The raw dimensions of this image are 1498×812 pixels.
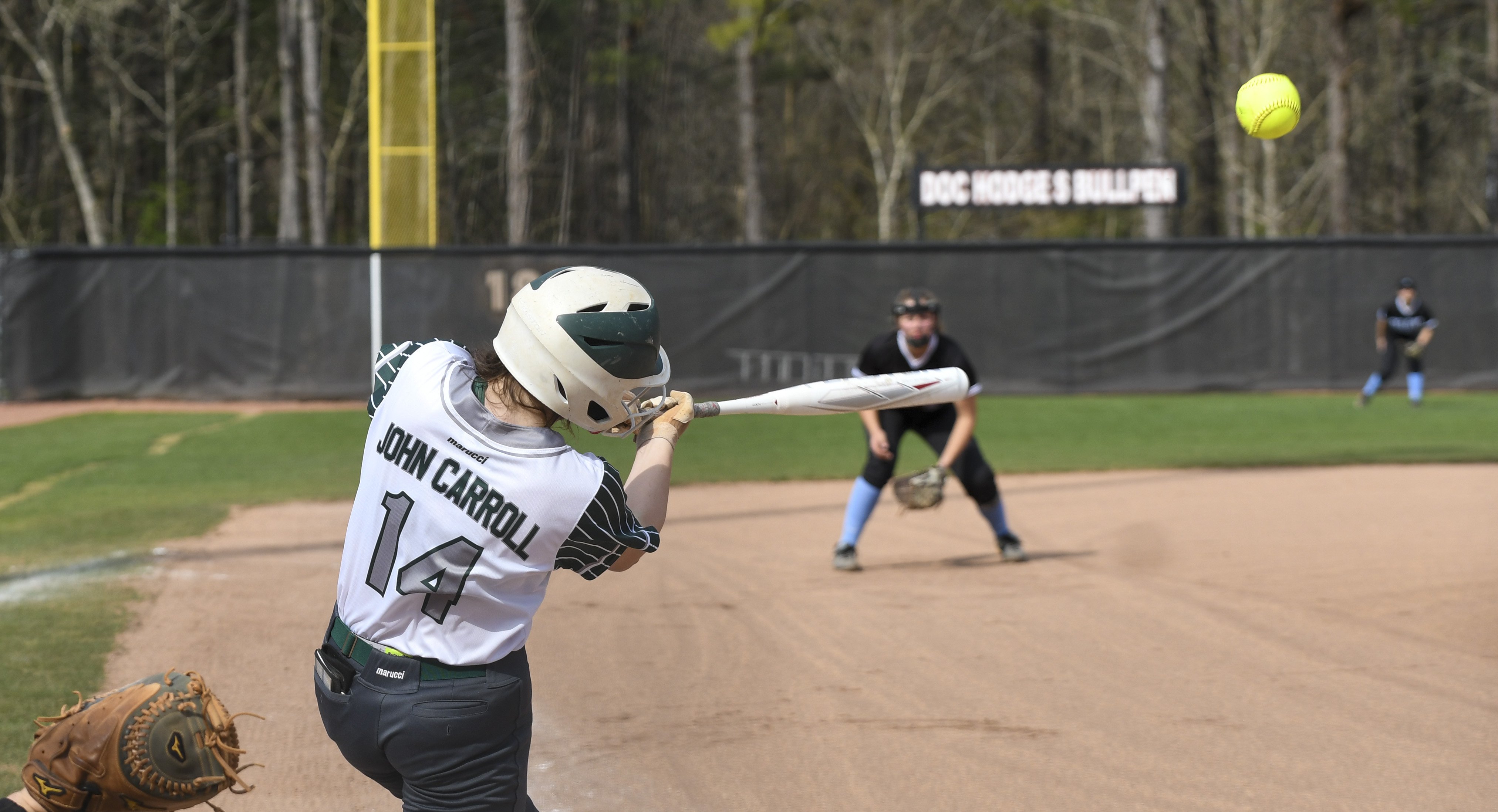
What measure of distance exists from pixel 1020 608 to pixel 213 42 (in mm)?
48819

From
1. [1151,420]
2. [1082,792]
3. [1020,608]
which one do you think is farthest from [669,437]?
[1151,420]

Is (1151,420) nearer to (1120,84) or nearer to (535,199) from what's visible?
(535,199)

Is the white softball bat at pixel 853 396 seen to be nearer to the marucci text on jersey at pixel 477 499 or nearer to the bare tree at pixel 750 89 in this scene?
the marucci text on jersey at pixel 477 499

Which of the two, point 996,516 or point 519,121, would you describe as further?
point 519,121

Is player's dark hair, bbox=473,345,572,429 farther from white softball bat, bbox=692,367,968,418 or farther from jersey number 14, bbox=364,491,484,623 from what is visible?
white softball bat, bbox=692,367,968,418

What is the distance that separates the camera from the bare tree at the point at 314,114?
31.8m

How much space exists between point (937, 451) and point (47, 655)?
524 centimetres

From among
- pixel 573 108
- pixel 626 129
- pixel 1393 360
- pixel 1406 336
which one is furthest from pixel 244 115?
pixel 1406 336

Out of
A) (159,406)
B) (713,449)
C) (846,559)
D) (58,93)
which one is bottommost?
(846,559)

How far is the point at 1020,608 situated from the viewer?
7.48m

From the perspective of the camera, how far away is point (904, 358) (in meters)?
8.28

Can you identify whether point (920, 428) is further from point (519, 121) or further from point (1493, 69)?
point (1493, 69)

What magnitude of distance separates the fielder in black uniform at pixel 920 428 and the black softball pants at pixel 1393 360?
1287 cm

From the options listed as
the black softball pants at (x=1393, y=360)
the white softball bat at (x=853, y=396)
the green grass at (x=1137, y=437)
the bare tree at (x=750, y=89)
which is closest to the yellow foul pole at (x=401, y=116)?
the green grass at (x=1137, y=437)
